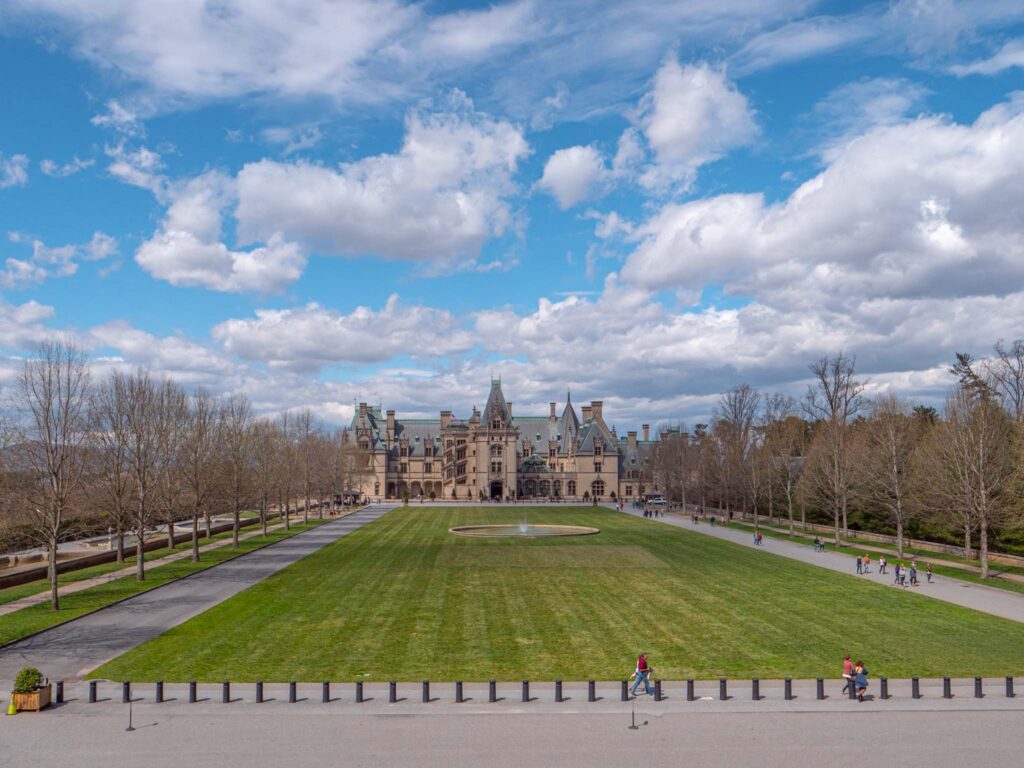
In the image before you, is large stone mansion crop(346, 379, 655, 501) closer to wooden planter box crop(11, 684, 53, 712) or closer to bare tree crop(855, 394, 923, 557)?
bare tree crop(855, 394, 923, 557)

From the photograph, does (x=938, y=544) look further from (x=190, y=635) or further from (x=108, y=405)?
(x=108, y=405)

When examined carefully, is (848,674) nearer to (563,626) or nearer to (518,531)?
(563,626)

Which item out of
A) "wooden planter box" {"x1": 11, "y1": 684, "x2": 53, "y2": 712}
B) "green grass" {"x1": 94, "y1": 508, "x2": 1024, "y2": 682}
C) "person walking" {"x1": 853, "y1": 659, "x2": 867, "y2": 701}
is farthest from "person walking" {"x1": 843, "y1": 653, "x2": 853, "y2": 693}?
"wooden planter box" {"x1": 11, "y1": 684, "x2": 53, "y2": 712}

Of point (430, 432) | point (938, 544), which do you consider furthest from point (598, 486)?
point (938, 544)

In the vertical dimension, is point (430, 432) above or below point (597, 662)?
above

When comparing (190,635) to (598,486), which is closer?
(190,635)

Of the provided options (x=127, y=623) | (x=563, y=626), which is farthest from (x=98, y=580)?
(x=563, y=626)
